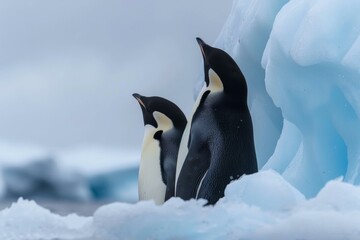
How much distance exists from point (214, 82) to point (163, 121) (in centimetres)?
82

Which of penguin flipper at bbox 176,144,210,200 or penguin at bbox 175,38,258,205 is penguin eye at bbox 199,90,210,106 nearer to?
penguin at bbox 175,38,258,205

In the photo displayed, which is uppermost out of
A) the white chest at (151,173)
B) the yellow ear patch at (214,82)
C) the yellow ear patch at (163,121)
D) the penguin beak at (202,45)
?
the penguin beak at (202,45)

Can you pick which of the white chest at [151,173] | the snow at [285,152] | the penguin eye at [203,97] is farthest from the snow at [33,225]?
the white chest at [151,173]

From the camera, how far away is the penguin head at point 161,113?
491cm

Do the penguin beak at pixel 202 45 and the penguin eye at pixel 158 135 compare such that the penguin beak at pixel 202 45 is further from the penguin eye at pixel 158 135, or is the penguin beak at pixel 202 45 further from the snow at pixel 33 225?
the snow at pixel 33 225

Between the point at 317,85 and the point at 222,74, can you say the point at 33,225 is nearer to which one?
the point at 222,74

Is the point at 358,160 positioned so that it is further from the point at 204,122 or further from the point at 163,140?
the point at 163,140

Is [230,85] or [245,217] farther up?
[230,85]

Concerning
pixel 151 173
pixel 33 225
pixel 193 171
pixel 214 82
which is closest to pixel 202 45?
pixel 214 82

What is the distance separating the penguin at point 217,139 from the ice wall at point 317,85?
40 cm

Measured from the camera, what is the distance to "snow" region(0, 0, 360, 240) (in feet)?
8.91

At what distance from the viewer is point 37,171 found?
1612cm

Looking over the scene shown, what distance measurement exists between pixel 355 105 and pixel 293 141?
952 millimetres

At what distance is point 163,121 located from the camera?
4.98 m
